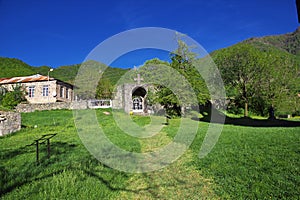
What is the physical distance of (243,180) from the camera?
3654 mm

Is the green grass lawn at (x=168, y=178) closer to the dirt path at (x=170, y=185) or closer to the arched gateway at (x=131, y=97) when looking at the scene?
the dirt path at (x=170, y=185)

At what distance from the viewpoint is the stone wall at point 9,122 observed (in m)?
10.3

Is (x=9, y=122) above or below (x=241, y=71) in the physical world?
below

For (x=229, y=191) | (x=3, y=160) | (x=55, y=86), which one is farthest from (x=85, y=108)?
(x=229, y=191)

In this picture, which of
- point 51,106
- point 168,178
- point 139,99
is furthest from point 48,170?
point 139,99

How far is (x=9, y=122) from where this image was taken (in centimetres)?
1084

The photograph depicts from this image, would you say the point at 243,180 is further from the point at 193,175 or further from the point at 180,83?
the point at 180,83

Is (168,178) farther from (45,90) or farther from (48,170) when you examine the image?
(45,90)

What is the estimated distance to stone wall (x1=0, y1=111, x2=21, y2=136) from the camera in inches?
405

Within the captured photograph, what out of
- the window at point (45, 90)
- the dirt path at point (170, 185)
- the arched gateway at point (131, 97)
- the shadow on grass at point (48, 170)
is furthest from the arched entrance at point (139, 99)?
the dirt path at point (170, 185)

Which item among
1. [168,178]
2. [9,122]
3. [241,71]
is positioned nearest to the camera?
[168,178]

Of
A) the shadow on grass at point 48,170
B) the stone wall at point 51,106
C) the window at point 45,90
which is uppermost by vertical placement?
the window at point 45,90

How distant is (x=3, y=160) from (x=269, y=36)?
188 m

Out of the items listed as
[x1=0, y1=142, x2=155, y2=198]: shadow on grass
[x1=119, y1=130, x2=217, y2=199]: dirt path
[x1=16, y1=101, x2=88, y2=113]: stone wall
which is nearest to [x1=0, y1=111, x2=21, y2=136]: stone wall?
[x1=0, y1=142, x2=155, y2=198]: shadow on grass
